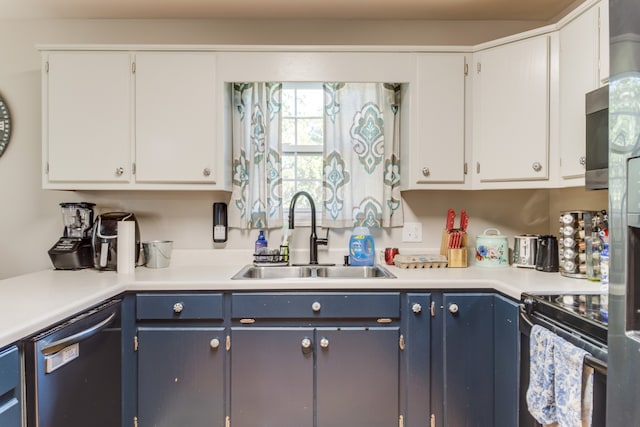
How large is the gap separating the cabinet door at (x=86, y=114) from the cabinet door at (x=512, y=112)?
184 cm

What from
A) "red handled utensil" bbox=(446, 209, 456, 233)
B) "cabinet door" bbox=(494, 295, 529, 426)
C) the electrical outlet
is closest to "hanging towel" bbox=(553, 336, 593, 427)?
"cabinet door" bbox=(494, 295, 529, 426)

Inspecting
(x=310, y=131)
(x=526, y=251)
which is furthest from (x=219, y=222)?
(x=526, y=251)

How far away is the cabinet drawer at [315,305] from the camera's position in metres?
1.78

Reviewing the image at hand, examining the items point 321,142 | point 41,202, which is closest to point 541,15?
point 321,142

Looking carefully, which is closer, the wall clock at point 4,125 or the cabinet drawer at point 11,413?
the cabinet drawer at point 11,413

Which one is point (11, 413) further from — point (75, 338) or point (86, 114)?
point (86, 114)

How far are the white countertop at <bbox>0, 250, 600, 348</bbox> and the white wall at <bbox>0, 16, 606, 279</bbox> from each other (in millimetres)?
355

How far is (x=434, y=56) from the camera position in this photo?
6.91 feet

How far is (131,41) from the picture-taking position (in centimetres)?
239

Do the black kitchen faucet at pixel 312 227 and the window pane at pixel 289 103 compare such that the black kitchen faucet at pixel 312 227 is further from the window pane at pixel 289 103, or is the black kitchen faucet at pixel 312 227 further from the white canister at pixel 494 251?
the white canister at pixel 494 251

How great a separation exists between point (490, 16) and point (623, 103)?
1956mm

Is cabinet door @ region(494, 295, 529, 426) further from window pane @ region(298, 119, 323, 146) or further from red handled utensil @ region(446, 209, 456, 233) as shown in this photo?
window pane @ region(298, 119, 323, 146)

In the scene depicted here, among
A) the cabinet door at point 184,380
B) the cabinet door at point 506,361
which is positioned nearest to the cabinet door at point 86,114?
the cabinet door at point 184,380

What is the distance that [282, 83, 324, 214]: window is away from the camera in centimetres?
243
